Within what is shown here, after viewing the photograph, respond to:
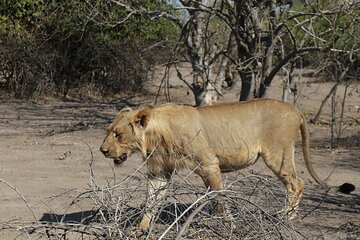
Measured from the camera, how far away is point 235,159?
8648 millimetres

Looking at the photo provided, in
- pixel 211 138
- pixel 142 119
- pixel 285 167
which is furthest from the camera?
pixel 285 167

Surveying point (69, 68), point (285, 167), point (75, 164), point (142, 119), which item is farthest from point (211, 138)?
point (69, 68)

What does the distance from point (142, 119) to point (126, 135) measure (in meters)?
0.23

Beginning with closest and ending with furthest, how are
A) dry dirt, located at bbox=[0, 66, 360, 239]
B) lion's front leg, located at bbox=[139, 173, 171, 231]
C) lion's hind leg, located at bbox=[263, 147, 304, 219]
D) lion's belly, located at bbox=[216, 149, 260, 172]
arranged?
1. lion's front leg, located at bbox=[139, 173, 171, 231]
2. lion's belly, located at bbox=[216, 149, 260, 172]
3. dry dirt, located at bbox=[0, 66, 360, 239]
4. lion's hind leg, located at bbox=[263, 147, 304, 219]

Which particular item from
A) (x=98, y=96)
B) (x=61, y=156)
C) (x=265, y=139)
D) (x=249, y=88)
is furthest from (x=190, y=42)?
(x=265, y=139)

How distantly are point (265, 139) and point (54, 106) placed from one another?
42.4 ft

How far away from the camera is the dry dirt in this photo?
8.70 m

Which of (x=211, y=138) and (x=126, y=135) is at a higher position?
(x=126, y=135)

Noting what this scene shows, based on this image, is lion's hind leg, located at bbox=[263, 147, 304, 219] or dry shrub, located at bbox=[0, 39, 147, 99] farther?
dry shrub, located at bbox=[0, 39, 147, 99]

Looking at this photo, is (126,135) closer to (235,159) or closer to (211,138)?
(211,138)

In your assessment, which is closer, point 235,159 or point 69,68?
point 235,159

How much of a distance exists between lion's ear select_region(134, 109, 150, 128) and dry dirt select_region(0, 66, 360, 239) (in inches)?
23.5

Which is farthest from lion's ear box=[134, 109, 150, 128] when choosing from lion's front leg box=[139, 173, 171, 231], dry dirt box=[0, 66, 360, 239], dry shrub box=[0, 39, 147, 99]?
dry shrub box=[0, 39, 147, 99]

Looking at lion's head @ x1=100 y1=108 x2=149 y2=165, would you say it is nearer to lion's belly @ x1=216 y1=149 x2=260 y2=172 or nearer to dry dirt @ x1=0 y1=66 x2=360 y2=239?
dry dirt @ x1=0 y1=66 x2=360 y2=239
